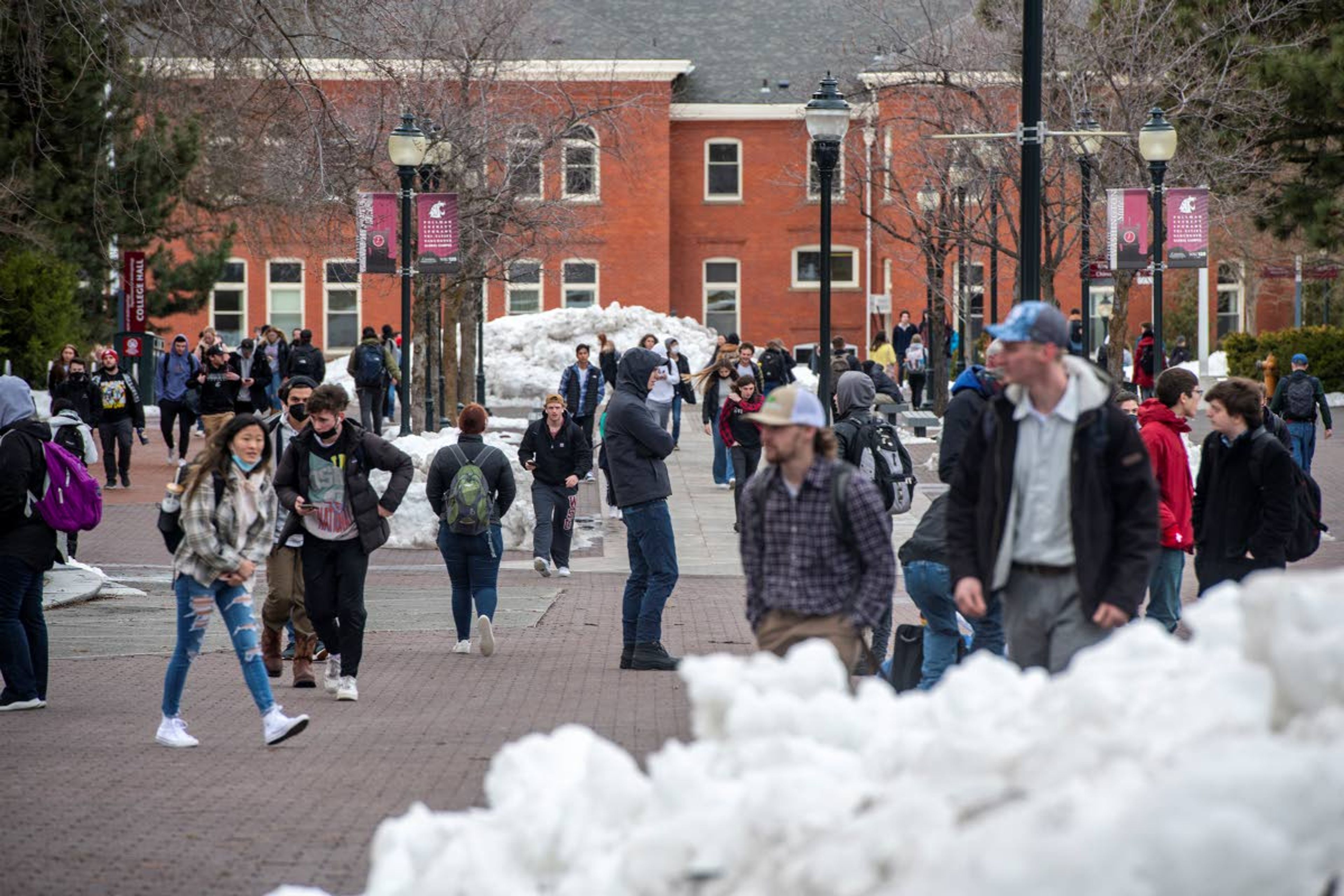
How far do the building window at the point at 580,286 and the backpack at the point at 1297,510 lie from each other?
5107 centimetres

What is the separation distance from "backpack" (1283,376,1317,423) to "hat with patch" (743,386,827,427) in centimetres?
1667

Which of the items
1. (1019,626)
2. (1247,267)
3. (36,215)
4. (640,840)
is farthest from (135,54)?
(1247,267)

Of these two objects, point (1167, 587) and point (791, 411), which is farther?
point (1167, 587)

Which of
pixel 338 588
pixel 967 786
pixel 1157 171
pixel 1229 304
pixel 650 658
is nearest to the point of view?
pixel 967 786

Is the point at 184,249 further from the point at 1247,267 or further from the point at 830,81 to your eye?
the point at 830,81

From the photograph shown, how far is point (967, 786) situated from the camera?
406cm

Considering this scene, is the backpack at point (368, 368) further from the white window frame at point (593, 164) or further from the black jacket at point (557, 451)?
the black jacket at point (557, 451)

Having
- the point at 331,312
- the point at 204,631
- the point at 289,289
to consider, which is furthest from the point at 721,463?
the point at 289,289

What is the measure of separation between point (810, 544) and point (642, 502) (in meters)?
4.95

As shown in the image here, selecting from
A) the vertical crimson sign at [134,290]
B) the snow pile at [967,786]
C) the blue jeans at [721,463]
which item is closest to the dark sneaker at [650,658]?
the snow pile at [967,786]

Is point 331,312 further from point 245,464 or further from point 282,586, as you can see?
Result: point 245,464

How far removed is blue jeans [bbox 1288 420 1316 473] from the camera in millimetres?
21953

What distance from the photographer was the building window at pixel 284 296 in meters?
60.7

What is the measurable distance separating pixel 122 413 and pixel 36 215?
12.2 ft
